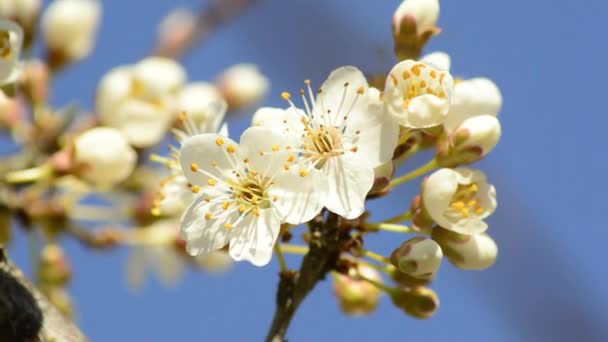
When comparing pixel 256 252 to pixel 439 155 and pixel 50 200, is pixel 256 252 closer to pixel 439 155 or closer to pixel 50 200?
pixel 439 155

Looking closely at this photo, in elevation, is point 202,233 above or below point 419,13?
below

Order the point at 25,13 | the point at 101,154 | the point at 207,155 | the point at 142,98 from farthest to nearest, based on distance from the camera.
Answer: the point at 142,98 < the point at 25,13 < the point at 101,154 < the point at 207,155

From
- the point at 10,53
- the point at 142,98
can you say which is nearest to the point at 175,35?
the point at 142,98

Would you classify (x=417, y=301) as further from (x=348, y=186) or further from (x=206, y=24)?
(x=206, y=24)

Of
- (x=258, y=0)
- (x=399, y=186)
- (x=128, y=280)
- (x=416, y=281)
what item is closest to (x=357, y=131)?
(x=399, y=186)

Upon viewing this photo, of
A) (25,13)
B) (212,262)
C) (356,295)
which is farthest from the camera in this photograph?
(212,262)

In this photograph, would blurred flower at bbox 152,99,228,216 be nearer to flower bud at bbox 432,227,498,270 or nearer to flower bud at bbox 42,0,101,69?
flower bud at bbox 432,227,498,270

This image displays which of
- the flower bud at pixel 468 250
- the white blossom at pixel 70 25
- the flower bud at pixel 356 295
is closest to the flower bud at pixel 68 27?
the white blossom at pixel 70 25

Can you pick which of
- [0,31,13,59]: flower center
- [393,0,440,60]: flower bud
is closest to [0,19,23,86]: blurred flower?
[0,31,13,59]: flower center
